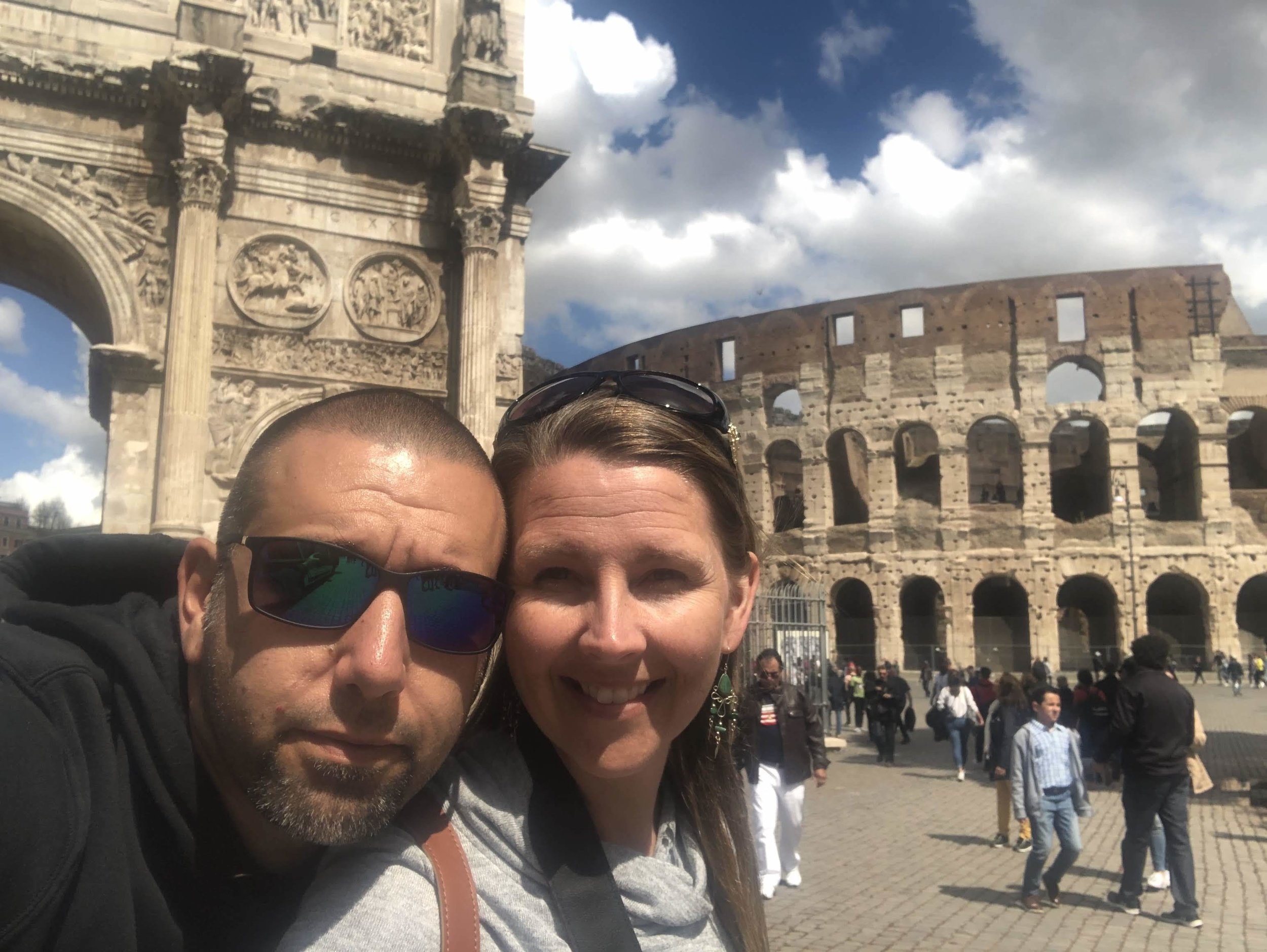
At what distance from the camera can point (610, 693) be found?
4.23ft

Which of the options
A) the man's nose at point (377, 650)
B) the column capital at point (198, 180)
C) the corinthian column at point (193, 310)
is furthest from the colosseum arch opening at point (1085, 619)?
Result: the man's nose at point (377, 650)

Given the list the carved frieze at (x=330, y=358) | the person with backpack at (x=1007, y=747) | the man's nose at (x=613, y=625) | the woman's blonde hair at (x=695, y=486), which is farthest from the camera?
the carved frieze at (x=330, y=358)

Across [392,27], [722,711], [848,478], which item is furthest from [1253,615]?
[722,711]

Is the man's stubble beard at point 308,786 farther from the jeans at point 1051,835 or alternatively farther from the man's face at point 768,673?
the jeans at point 1051,835

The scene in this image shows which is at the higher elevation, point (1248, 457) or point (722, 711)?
point (1248, 457)

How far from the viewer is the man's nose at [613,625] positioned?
1.23 metres

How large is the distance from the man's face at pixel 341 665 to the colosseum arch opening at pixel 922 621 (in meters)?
32.7

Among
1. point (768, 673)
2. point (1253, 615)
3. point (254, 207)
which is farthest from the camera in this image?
point (1253, 615)

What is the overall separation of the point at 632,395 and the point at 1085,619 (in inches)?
1533

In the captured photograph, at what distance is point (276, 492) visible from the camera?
1239mm

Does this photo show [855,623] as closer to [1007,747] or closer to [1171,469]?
[1171,469]

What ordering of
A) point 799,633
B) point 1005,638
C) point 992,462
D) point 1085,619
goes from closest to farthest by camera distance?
point 799,633, point 1005,638, point 1085,619, point 992,462

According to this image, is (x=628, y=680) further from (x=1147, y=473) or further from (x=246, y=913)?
(x=1147, y=473)

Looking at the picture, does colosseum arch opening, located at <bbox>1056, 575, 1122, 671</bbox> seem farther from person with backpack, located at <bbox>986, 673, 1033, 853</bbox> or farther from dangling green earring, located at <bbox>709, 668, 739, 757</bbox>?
dangling green earring, located at <bbox>709, 668, 739, 757</bbox>
